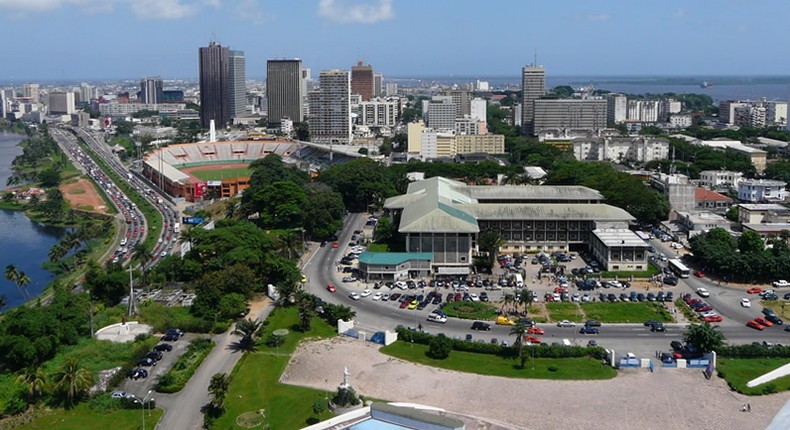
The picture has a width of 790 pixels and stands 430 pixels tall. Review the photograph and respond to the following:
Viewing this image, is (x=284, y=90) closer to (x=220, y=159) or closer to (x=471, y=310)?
(x=220, y=159)

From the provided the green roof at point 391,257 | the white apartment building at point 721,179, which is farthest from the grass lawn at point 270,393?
the white apartment building at point 721,179

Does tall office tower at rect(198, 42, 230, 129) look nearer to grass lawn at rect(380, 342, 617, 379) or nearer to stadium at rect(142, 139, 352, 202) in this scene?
stadium at rect(142, 139, 352, 202)

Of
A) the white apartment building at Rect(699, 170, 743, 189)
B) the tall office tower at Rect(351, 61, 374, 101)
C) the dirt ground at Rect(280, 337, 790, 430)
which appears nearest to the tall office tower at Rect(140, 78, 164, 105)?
the tall office tower at Rect(351, 61, 374, 101)

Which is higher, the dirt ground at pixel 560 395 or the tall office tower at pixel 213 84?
the tall office tower at pixel 213 84

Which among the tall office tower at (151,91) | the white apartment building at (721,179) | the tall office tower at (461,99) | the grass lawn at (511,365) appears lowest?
the grass lawn at (511,365)

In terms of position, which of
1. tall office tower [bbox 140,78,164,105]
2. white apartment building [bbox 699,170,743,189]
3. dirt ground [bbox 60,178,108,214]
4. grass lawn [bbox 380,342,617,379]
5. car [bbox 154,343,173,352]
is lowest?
grass lawn [bbox 380,342,617,379]

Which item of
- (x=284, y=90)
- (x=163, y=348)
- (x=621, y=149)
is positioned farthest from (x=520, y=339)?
(x=284, y=90)

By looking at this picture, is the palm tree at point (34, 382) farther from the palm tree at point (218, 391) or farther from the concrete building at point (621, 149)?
the concrete building at point (621, 149)

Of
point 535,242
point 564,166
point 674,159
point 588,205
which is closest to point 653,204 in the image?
point 588,205
